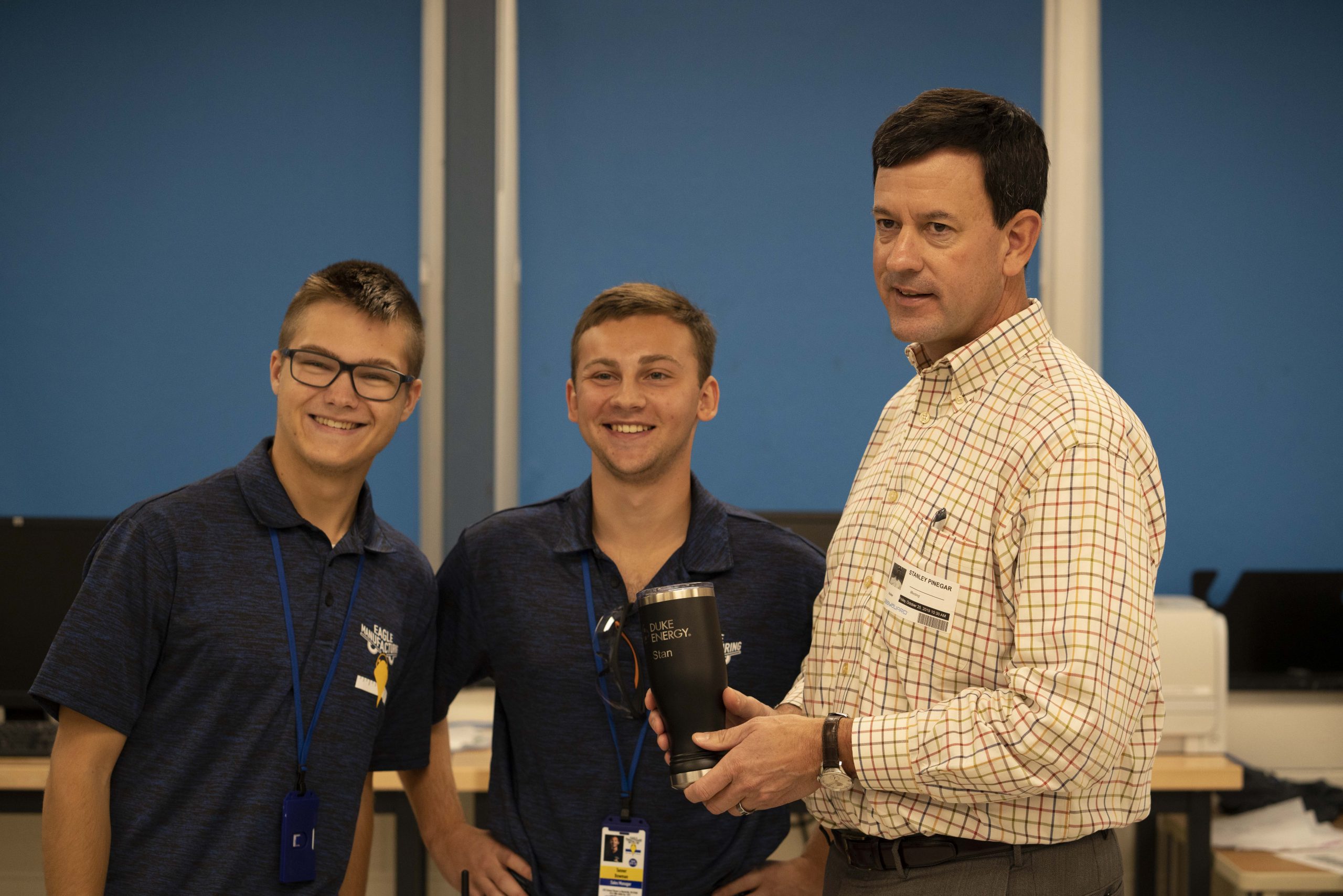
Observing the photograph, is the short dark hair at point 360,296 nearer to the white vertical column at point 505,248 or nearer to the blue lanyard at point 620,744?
the blue lanyard at point 620,744

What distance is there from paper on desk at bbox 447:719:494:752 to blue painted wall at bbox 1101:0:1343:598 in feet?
7.81

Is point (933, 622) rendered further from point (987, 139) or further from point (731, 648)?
point (987, 139)

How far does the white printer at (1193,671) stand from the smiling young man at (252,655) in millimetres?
2285

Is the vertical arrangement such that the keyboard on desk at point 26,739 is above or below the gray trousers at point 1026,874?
below

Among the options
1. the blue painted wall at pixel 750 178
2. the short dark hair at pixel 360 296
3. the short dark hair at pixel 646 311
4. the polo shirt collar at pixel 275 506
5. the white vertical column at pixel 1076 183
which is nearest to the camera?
A: the polo shirt collar at pixel 275 506

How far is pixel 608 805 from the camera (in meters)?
1.77

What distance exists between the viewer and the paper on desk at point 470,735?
10.3 feet

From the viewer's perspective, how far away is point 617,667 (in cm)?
165

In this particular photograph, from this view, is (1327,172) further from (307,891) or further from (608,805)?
(307,891)

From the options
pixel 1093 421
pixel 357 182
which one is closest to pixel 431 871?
pixel 357 182

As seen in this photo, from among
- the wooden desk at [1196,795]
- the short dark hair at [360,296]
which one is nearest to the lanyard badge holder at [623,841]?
the short dark hair at [360,296]

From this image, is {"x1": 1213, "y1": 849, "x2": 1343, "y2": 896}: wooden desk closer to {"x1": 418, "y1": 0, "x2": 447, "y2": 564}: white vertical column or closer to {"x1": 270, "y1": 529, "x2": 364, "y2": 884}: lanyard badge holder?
{"x1": 270, "y1": 529, "x2": 364, "y2": 884}: lanyard badge holder

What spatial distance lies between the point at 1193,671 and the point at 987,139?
2.27 m

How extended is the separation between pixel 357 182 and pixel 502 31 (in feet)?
2.41
